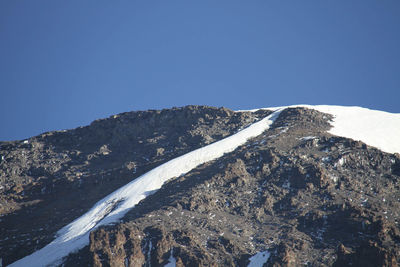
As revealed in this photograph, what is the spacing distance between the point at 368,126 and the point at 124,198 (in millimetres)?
42214

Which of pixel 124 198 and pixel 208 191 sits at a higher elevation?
pixel 124 198

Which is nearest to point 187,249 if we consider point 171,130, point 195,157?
point 195,157

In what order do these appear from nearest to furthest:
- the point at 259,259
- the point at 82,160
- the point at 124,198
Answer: the point at 259,259, the point at 124,198, the point at 82,160

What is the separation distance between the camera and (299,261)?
33094 millimetres

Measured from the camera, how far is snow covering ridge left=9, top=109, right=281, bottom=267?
4084 cm

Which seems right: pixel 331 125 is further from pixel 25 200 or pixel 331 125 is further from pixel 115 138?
pixel 25 200

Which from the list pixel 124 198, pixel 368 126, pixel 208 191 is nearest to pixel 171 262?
pixel 208 191

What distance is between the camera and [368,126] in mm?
69375

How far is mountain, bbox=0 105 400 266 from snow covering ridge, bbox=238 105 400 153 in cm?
34

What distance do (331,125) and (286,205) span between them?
2742cm

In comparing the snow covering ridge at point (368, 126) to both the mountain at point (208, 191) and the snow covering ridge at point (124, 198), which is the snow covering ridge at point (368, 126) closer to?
the mountain at point (208, 191)

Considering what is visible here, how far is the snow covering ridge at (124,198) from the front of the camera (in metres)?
40.8

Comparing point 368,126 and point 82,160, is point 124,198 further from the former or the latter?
point 368,126

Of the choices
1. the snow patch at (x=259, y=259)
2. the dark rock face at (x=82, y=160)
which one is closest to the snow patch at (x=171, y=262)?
the snow patch at (x=259, y=259)
